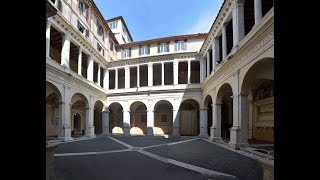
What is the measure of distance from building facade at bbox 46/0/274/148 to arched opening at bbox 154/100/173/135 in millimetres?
136

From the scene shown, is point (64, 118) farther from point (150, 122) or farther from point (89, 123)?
point (150, 122)

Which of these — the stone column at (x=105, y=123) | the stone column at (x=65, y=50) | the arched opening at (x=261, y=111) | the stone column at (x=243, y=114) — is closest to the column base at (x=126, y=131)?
the stone column at (x=105, y=123)

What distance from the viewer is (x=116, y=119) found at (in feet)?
96.1

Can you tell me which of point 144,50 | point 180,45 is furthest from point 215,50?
point 144,50

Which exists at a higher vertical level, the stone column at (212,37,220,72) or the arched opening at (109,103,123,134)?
the stone column at (212,37,220,72)

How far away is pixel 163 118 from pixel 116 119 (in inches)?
271

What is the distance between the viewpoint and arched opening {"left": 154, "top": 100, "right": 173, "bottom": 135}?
27.8 meters

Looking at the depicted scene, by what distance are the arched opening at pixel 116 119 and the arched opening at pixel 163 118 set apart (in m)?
5.22

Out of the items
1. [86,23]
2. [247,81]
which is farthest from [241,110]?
[86,23]

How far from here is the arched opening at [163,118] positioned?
27812 millimetres

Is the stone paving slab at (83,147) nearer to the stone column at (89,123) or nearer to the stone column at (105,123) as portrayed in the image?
the stone column at (89,123)

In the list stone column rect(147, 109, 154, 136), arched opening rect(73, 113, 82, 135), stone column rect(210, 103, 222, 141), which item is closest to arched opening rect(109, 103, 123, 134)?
arched opening rect(73, 113, 82, 135)

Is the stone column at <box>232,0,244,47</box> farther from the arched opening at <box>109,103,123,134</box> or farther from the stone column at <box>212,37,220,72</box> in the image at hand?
the arched opening at <box>109,103,123,134</box>
